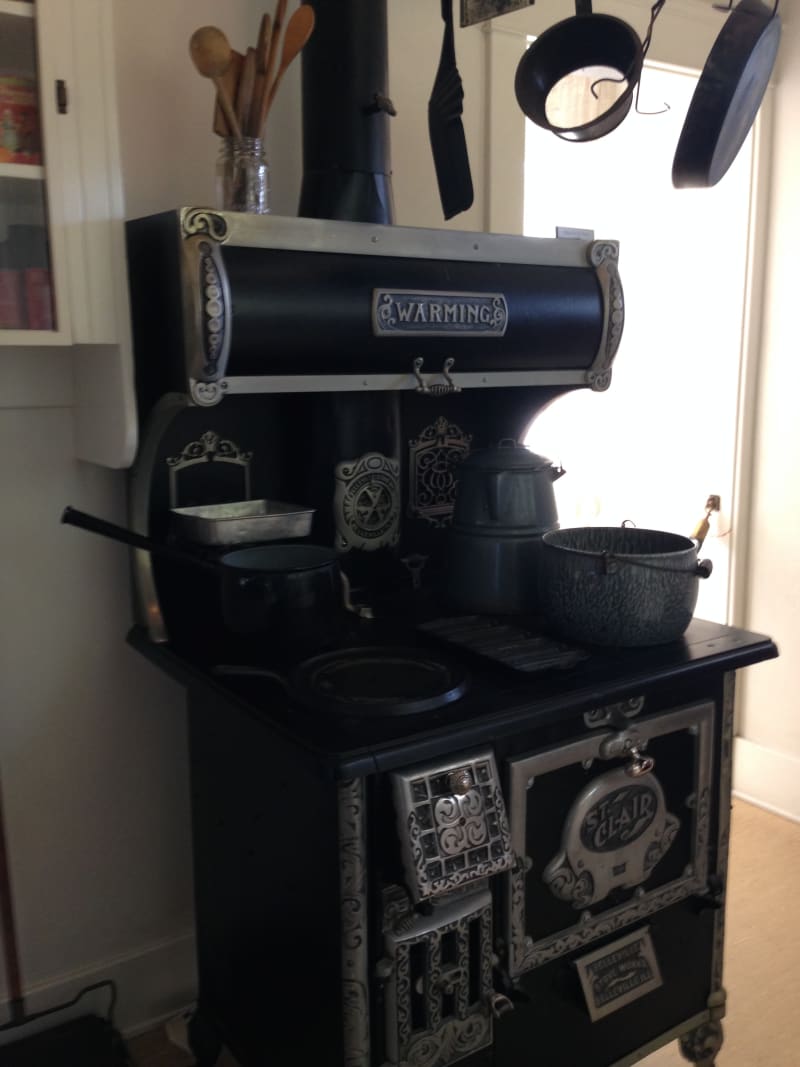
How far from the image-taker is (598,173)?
2.56 m

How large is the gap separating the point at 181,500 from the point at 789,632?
168 cm

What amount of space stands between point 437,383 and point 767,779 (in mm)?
1680

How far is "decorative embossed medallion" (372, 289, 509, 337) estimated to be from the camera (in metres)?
1.39

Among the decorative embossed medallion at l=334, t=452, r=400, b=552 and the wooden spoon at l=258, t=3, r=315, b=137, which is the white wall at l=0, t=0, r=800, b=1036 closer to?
the wooden spoon at l=258, t=3, r=315, b=137

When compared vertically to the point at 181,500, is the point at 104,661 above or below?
below

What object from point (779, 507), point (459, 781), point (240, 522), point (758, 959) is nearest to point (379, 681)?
point (459, 781)

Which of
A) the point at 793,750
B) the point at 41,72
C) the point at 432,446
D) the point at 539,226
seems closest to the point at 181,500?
the point at 432,446

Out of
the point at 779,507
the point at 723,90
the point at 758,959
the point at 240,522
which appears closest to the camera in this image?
the point at 723,90

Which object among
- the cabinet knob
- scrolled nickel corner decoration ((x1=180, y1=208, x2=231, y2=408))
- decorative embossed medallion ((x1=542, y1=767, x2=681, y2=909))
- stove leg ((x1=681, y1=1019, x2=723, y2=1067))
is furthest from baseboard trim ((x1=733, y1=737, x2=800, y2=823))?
scrolled nickel corner decoration ((x1=180, y1=208, x2=231, y2=408))

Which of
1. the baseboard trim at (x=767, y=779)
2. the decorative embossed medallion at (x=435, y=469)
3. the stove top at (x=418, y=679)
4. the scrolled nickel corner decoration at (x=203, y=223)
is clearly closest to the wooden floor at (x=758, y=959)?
the baseboard trim at (x=767, y=779)

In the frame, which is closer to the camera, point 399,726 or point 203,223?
point 399,726

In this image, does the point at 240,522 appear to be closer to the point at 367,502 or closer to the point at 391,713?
the point at 367,502

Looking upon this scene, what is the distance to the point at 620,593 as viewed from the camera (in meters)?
1.37

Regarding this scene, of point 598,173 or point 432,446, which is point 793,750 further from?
point 598,173
